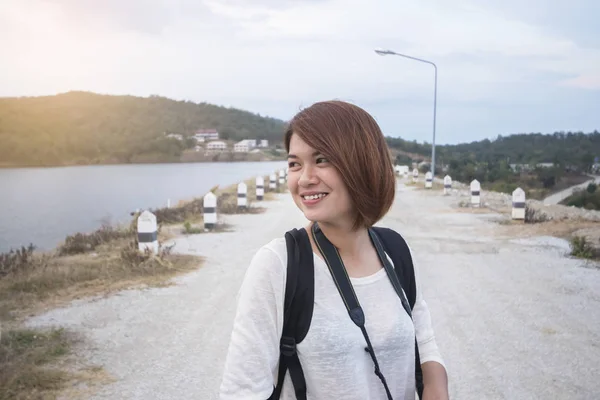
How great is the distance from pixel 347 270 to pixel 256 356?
38 centimetres

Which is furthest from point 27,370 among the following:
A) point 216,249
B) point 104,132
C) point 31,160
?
point 104,132

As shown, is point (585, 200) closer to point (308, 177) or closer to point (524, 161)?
point (308, 177)

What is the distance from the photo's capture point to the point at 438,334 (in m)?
5.15

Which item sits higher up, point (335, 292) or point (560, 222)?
point (335, 292)

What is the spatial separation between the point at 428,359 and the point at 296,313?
1.93 ft

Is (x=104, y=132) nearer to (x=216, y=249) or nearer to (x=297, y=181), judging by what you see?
(x=216, y=249)

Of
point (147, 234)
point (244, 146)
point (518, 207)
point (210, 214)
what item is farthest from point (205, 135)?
point (147, 234)

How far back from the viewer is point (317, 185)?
1748 millimetres

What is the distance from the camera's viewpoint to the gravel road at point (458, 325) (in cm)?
409

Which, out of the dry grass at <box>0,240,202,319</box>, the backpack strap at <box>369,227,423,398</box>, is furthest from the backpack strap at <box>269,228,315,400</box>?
the dry grass at <box>0,240,202,319</box>

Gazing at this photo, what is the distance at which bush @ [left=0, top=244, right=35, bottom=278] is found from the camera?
25.2 feet

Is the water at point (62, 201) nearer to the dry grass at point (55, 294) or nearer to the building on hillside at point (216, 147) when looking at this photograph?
the dry grass at point (55, 294)

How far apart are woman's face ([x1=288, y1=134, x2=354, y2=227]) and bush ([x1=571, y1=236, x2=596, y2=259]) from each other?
27.0 ft

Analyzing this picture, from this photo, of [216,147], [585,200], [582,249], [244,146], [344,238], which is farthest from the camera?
[244,146]
